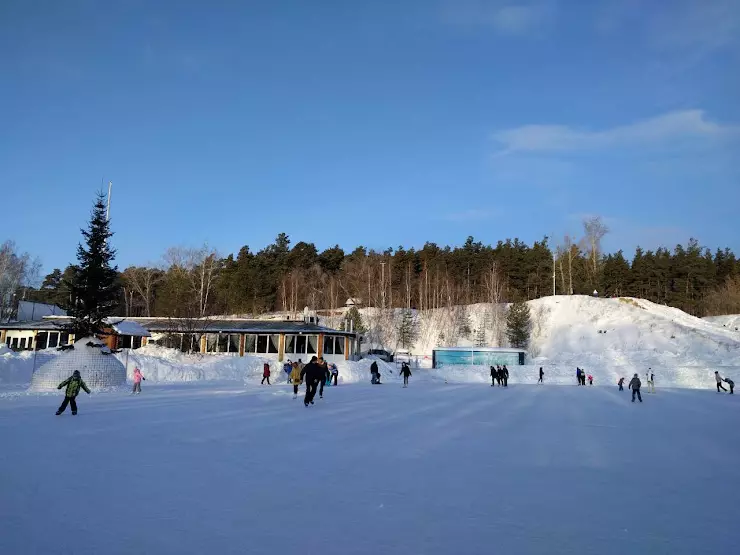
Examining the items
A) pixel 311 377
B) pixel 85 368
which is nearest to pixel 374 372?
pixel 311 377

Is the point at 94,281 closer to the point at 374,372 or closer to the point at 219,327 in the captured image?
the point at 374,372

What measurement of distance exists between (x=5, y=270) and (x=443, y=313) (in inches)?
2081

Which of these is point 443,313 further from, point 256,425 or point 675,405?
point 256,425

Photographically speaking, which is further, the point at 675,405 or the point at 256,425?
the point at 675,405

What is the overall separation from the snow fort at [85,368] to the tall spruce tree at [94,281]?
3.94 ft

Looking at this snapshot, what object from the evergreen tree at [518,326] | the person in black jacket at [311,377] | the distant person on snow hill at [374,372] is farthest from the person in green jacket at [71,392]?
the evergreen tree at [518,326]

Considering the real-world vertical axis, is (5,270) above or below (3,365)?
above

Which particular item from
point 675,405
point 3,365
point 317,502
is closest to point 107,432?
point 317,502

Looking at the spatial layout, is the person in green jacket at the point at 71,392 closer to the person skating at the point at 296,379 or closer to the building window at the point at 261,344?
A: the person skating at the point at 296,379

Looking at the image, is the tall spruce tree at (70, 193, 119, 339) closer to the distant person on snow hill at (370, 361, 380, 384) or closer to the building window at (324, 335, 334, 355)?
the distant person on snow hill at (370, 361, 380, 384)

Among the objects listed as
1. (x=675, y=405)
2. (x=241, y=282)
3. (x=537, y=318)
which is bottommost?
(x=675, y=405)

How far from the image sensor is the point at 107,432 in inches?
420

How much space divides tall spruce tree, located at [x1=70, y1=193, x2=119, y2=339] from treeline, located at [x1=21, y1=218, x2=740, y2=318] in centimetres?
4514

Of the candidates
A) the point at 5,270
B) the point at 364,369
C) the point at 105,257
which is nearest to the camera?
the point at 105,257
